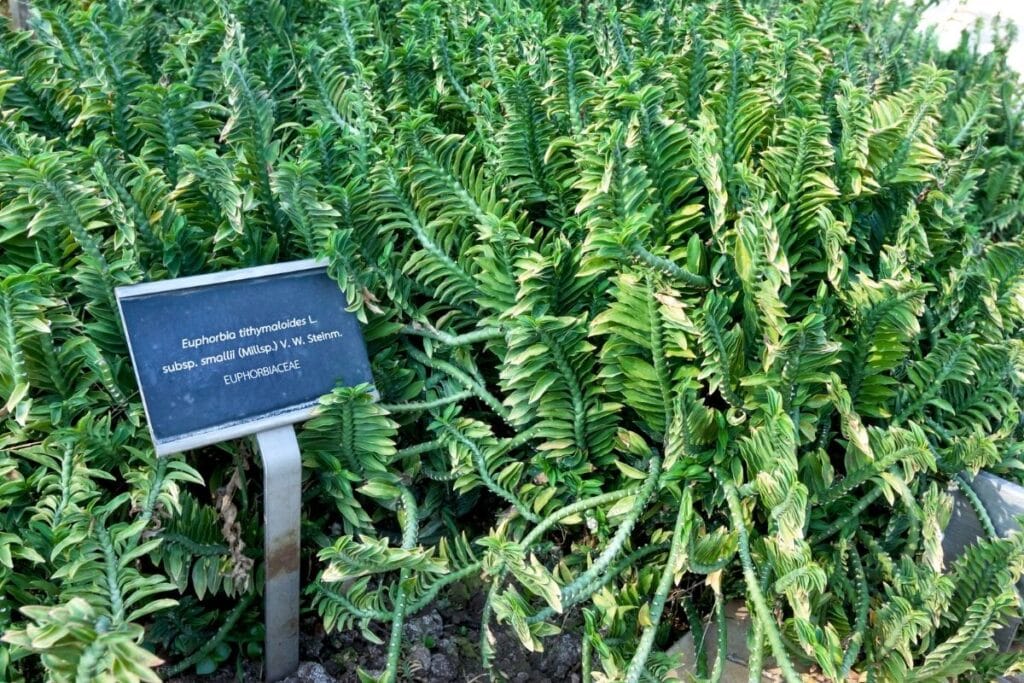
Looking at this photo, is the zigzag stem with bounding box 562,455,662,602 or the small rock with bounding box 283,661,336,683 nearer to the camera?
the zigzag stem with bounding box 562,455,662,602

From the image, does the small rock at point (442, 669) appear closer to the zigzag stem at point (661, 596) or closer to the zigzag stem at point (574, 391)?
the zigzag stem at point (661, 596)

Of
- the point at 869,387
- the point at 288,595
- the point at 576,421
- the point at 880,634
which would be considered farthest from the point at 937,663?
the point at 288,595

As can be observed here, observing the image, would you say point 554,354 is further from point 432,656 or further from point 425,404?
point 432,656

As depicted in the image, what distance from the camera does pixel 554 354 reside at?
177 cm

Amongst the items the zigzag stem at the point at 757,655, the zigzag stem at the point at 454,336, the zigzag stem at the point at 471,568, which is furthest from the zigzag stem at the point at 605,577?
the zigzag stem at the point at 454,336

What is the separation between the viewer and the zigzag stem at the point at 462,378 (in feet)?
6.25

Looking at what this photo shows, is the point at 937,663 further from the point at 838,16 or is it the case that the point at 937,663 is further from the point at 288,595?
the point at 838,16

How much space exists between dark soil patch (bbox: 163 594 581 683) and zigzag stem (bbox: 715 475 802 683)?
48cm

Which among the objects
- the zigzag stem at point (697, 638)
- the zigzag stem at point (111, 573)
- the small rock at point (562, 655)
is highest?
the zigzag stem at point (111, 573)

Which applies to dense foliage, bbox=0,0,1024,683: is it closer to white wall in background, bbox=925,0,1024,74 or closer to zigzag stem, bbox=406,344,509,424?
zigzag stem, bbox=406,344,509,424

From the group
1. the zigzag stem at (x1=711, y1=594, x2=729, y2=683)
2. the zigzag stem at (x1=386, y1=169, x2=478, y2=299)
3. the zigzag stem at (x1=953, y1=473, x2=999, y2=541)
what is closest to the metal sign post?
the zigzag stem at (x1=386, y1=169, x2=478, y2=299)

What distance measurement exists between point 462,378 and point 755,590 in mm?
787

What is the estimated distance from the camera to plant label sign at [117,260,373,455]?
1.51 metres

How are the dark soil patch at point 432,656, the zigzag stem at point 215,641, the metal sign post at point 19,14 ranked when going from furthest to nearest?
the metal sign post at point 19,14, the dark soil patch at point 432,656, the zigzag stem at point 215,641
